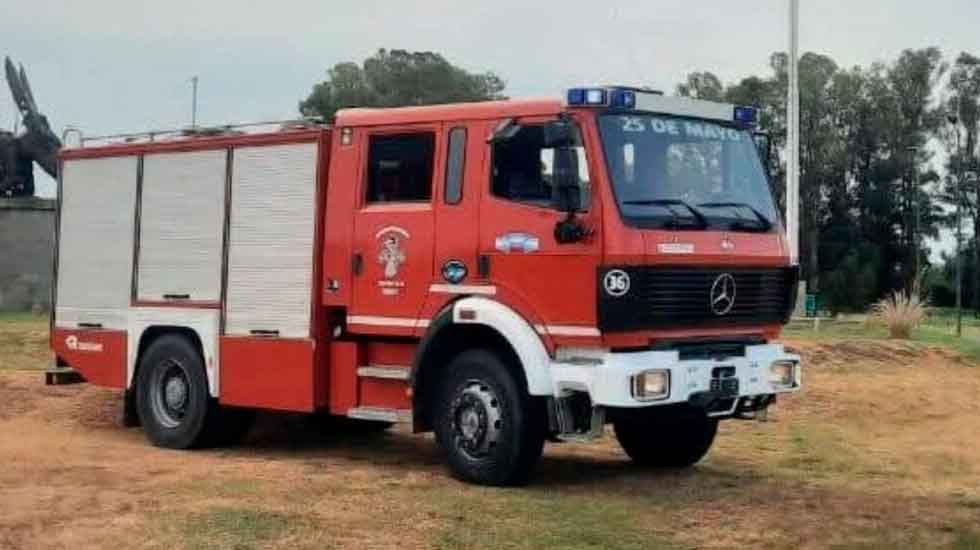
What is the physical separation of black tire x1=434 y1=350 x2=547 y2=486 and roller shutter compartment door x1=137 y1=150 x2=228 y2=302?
2841mm

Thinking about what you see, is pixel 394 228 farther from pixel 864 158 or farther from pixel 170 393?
pixel 864 158

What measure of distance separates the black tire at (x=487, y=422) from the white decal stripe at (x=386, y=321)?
0.43 meters

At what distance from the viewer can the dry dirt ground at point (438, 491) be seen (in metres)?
8.81

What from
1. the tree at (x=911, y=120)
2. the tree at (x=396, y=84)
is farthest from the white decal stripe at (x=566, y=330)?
the tree at (x=911, y=120)

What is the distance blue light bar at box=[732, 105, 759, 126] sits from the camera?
11.1m

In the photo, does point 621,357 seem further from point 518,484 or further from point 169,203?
point 169,203

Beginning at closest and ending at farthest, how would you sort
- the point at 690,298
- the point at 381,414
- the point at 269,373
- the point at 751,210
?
the point at 690,298
the point at 751,210
the point at 381,414
the point at 269,373

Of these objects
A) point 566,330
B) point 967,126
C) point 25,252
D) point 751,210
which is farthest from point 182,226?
point 967,126

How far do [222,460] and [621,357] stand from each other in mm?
3945

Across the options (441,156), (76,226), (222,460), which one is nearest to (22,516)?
(222,460)

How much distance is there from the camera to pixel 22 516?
9.27m

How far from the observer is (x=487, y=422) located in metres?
10.5

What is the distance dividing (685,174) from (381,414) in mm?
2954

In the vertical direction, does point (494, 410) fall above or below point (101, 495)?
above
